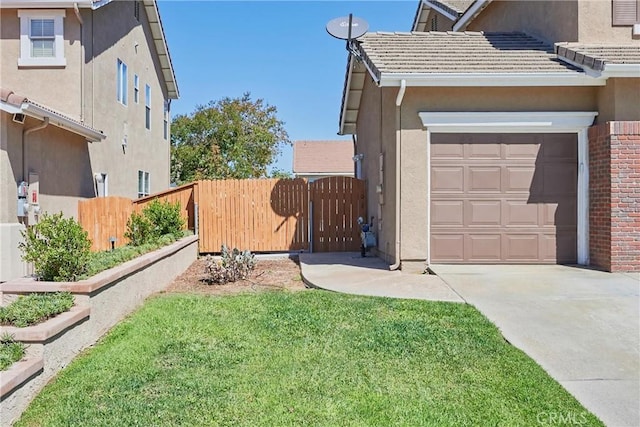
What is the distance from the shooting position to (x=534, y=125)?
8.86 meters

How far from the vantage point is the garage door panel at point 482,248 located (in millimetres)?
9039

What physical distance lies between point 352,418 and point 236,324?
Answer: 106 inches

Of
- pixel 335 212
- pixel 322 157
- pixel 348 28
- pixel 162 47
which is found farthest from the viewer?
pixel 322 157

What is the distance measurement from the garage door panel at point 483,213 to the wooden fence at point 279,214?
404 cm

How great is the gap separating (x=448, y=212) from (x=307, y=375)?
574 cm

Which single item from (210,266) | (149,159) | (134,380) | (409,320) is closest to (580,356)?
(409,320)

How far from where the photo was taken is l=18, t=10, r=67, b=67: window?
11.7 m

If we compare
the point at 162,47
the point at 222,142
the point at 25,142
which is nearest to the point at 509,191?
the point at 25,142

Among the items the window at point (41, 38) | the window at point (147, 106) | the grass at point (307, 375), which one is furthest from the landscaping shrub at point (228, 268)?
the window at point (147, 106)

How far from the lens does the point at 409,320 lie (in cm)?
564

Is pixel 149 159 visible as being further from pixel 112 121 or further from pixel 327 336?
pixel 327 336

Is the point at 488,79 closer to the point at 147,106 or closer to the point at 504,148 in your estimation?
the point at 504,148

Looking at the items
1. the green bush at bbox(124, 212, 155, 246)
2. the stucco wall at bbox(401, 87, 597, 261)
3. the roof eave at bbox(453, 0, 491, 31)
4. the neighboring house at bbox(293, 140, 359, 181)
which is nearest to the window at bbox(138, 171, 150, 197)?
the green bush at bbox(124, 212, 155, 246)

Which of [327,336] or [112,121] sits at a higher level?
[112,121]
